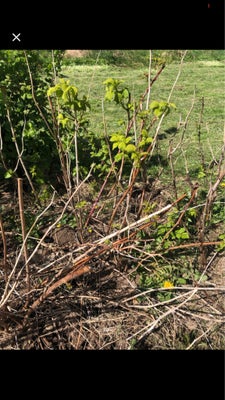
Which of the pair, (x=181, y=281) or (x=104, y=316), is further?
(x=181, y=281)

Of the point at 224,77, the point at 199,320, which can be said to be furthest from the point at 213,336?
the point at 224,77

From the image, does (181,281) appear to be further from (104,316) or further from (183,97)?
(183,97)

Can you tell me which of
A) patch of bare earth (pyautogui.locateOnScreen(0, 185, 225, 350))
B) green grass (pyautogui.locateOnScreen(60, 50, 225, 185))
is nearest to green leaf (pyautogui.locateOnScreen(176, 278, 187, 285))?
patch of bare earth (pyautogui.locateOnScreen(0, 185, 225, 350))

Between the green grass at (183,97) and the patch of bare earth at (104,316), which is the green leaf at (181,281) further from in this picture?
the green grass at (183,97)

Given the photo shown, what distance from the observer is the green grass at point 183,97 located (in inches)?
166

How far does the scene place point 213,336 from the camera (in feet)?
7.50

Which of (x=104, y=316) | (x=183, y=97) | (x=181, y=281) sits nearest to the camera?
(x=104, y=316)

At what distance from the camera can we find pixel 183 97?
638 cm

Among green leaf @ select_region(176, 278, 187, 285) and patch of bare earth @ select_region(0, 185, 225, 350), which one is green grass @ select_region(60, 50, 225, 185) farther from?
patch of bare earth @ select_region(0, 185, 225, 350)

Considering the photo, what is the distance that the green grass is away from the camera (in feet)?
13.8

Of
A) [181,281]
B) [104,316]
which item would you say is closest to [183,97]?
[181,281]

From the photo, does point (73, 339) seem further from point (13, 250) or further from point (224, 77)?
point (224, 77)

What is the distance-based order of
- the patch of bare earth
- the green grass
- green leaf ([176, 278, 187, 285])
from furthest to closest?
the green grass → green leaf ([176, 278, 187, 285]) → the patch of bare earth

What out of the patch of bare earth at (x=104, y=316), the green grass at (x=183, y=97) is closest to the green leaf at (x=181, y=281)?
the patch of bare earth at (x=104, y=316)
